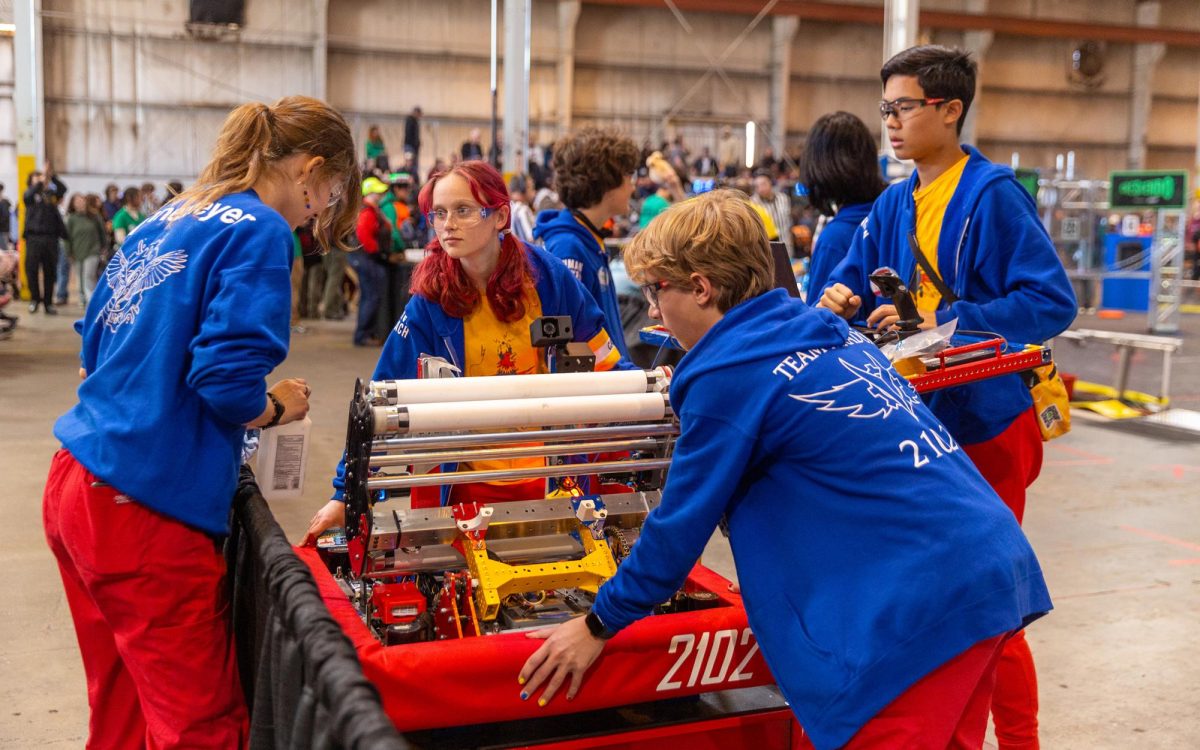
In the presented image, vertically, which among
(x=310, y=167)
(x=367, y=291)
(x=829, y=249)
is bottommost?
(x=367, y=291)

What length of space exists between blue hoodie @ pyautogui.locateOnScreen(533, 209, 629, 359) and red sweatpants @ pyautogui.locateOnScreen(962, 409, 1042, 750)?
52.4 inches

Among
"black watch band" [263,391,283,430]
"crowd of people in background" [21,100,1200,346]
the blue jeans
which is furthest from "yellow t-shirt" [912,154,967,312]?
the blue jeans

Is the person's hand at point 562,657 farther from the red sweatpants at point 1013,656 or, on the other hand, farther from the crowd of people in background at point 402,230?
the crowd of people in background at point 402,230

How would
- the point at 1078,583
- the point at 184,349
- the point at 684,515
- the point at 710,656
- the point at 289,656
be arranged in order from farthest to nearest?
1. the point at 1078,583
2. the point at 710,656
3. the point at 184,349
4. the point at 684,515
5. the point at 289,656

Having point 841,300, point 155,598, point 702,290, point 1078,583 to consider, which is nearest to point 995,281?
point 841,300

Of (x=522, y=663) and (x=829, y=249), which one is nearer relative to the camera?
(x=522, y=663)

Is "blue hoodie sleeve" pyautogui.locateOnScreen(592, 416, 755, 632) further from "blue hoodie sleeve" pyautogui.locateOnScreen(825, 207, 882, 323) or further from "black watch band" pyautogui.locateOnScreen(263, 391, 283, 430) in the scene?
"blue hoodie sleeve" pyautogui.locateOnScreen(825, 207, 882, 323)

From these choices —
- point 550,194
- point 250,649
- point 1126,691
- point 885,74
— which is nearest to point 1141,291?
point 550,194

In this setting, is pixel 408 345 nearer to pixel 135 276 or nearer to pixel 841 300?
pixel 135 276

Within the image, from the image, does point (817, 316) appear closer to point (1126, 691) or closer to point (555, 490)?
point (555, 490)

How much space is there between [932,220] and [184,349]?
1.61m

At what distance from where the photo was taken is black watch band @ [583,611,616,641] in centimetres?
174

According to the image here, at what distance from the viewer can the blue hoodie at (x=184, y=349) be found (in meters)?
1.80

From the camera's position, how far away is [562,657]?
5.84ft
